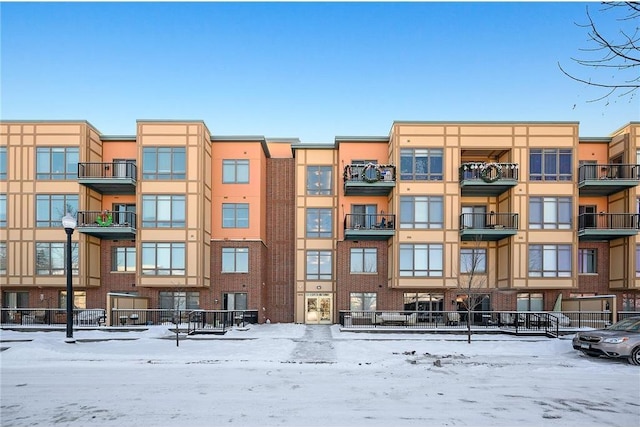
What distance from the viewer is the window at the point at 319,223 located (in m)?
27.7

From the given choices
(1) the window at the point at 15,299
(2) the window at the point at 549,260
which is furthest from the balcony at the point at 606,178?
(1) the window at the point at 15,299

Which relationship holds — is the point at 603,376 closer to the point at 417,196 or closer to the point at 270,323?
the point at 417,196

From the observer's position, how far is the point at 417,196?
2511 centimetres

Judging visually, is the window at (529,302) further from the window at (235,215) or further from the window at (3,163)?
the window at (3,163)

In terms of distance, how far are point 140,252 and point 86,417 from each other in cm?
1871

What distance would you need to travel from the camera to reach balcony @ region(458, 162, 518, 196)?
78.9 ft

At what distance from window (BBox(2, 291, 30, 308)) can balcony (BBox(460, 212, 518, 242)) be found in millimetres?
26371

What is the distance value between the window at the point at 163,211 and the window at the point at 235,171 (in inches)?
133

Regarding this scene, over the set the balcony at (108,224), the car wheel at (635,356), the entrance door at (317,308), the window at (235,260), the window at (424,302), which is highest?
the balcony at (108,224)

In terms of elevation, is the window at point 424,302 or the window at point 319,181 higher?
the window at point 319,181

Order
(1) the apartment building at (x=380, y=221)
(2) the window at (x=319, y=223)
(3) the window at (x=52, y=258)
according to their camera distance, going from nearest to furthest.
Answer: (1) the apartment building at (x=380, y=221)
(3) the window at (x=52, y=258)
(2) the window at (x=319, y=223)

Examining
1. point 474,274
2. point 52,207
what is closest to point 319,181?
point 474,274

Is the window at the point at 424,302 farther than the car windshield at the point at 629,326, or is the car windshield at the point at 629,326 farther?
the window at the point at 424,302

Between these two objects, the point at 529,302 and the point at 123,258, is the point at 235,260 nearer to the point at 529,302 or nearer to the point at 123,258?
the point at 123,258
